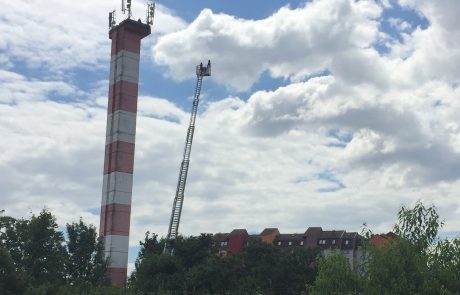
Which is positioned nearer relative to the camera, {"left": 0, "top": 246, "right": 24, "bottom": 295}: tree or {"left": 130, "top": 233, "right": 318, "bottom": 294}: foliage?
{"left": 0, "top": 246, "right": 24, "bottom": 295}: tree

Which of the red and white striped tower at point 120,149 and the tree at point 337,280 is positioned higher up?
the red and white striped tower at point 120,149

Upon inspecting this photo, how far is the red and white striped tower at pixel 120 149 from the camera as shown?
225ft

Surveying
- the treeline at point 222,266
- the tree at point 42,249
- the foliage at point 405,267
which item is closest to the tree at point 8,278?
the treeline at point 222,266

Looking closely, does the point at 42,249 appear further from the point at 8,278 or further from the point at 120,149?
the point at 120,149

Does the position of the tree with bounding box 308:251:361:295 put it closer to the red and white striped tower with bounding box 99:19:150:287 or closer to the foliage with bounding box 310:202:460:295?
the foliage with bounding box 310:202:460:295

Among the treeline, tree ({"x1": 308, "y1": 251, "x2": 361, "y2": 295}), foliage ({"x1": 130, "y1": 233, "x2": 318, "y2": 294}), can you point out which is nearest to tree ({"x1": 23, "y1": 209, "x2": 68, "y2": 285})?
the treeline

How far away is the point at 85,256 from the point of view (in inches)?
2623

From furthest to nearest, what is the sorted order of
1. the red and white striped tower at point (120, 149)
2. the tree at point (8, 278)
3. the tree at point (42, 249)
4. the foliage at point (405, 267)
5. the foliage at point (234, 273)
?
the red and white striped tower at point (120, 149)
the foliage at point (234, 273)
the tree at point (42, 249)
the tree at point (8, 278)
the foliage at point (405, 267)

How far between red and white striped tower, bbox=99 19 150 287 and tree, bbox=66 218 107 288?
1.24 meters

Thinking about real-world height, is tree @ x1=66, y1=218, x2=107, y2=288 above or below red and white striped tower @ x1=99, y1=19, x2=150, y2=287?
below

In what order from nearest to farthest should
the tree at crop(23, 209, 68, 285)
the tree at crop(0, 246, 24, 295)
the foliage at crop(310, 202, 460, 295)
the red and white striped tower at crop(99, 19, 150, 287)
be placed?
the foliage at crop(310, 202, 460, 295)
the tree at crop(0, 246, 24, 295)
the tree at crop(23, 209, 68, 285)
the red and white striped tower at crop(99, 19, 150, 287)

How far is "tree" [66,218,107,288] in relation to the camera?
64.9 meters

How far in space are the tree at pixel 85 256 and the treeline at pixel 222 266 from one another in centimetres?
11

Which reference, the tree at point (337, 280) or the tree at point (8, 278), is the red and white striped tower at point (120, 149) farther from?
the tree at point (337, 280)
